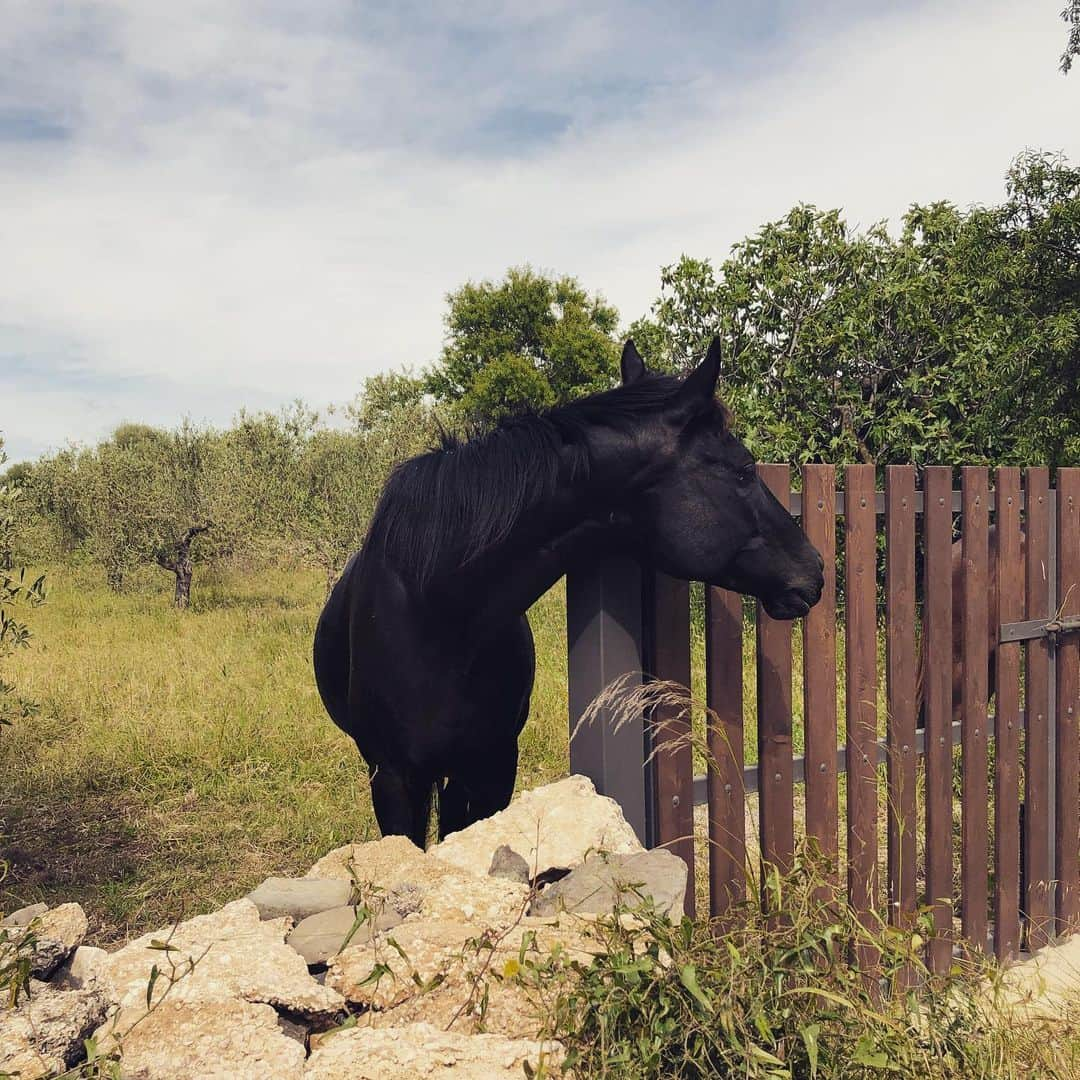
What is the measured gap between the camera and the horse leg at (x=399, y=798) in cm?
303

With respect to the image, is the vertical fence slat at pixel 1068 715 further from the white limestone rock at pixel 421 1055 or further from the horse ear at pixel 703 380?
the white limestone rock at pixel 421 1055

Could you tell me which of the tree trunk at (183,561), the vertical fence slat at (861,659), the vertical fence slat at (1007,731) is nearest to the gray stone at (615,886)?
the vertical fence slat at (861,659)

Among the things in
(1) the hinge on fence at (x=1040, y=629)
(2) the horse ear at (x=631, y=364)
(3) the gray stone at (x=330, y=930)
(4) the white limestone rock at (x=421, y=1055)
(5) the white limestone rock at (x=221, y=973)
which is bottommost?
(4) the white limestone rock at (x=421, y=1055)

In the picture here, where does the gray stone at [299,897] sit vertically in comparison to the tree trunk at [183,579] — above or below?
above

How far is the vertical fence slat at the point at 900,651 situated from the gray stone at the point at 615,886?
152 centimetres

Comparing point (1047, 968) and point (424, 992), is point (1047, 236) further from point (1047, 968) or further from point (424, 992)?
→ point (424, 992)

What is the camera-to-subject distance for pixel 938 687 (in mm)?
3451

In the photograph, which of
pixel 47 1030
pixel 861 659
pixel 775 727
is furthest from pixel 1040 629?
pixel 47 1030

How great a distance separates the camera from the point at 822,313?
9.76m

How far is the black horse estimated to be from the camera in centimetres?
241

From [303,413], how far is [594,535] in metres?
14.9

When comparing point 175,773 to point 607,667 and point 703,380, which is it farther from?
point 703,380

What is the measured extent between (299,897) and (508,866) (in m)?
0.48

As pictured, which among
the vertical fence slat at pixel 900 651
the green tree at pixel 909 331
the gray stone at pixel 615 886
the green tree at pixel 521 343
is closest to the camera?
the gray stone at pixel 615 886
